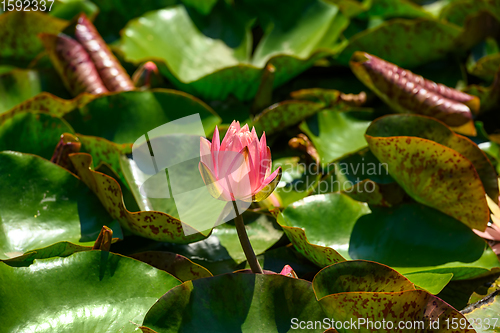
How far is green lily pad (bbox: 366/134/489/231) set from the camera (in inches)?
32.7

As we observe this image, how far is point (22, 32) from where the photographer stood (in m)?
1.38

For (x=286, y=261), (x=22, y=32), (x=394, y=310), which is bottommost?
(x=286, y=261)

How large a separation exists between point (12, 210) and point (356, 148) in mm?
848

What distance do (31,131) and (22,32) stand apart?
598 millimetres

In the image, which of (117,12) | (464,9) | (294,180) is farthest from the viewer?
(117,12)

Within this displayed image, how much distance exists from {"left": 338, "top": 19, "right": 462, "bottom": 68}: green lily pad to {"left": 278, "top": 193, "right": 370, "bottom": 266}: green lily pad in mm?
673

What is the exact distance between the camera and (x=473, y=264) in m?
0.80

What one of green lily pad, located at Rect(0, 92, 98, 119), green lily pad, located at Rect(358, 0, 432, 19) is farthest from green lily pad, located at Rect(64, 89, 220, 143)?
green lily pad, located at Rect(358, 0, 432, 19)

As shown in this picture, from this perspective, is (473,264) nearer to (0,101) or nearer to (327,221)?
(327,221)

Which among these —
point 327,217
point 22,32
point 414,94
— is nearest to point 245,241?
point 327,217

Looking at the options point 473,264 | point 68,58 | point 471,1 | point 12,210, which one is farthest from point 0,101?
point 471,1

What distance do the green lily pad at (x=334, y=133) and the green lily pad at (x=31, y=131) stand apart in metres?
0.63

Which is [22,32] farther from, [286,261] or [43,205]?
[286,261]
